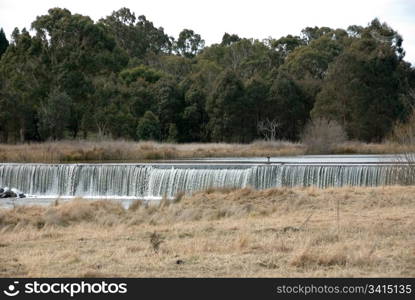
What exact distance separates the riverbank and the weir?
24.6ft

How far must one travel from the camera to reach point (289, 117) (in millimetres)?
56375

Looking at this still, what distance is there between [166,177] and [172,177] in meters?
0.26

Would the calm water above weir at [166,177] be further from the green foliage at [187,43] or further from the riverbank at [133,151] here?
the green foliage at [187,43]

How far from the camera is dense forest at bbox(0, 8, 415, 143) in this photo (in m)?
49.2

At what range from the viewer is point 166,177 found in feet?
83.8

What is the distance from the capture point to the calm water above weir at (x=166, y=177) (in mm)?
24000

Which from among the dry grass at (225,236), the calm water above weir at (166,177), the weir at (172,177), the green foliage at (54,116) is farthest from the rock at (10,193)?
the green foliage at (54,116)

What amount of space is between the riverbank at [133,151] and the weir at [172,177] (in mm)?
7488

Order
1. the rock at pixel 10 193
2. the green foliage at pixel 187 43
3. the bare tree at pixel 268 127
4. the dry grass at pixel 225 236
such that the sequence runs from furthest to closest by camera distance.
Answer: the green foliage at pixel 187 43 → the bare tree at pixel 268 127 → the rock at pixel 10 193 → the dry grass at pixel 225 236

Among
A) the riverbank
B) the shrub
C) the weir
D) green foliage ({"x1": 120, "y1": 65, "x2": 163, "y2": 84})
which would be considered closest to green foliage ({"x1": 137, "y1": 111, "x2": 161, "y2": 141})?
the riverbank

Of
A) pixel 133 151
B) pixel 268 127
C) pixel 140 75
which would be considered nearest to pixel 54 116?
pixel 133 151

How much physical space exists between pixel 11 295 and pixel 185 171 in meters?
18.2

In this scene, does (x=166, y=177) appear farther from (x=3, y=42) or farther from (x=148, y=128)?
(x=3, y=42)

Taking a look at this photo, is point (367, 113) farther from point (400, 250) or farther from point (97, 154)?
point (400, 250)
